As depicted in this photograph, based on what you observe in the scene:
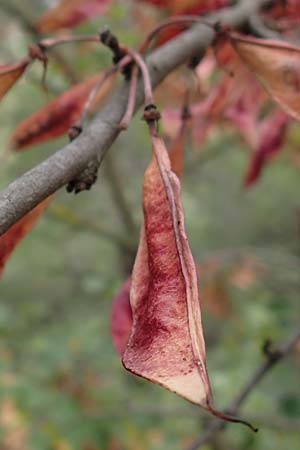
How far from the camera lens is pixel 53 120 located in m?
0.80

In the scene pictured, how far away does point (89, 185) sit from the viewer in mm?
522

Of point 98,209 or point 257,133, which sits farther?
point 98,209

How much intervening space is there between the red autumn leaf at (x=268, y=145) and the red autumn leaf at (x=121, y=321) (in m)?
0.39

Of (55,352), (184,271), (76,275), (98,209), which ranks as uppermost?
(184,271)

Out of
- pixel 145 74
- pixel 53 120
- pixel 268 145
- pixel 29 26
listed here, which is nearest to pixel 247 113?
pixel 268 145

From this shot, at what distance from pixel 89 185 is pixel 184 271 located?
0.36ft

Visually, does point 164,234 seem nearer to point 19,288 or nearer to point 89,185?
point 89,185

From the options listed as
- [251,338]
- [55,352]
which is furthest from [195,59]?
[251,338]

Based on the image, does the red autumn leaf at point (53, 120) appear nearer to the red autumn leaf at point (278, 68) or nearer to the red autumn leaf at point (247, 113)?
the red autumn leaf at point (278, 68)

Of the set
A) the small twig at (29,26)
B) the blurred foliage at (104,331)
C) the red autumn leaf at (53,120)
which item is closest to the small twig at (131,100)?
the red autumn leaf at (53,120)

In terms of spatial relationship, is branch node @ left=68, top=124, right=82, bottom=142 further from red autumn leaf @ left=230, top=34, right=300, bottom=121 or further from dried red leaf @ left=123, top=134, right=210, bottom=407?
red autumn leaf @ left=230, top=34, right=300, bottom=121

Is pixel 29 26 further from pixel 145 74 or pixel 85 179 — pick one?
pixel 85 179

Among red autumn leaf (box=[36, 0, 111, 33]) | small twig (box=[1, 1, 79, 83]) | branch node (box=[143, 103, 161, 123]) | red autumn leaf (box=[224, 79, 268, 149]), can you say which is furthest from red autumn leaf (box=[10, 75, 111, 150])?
small twig (box=[1, 1, 79, 83])

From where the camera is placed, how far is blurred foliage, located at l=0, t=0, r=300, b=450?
81.0 inches
